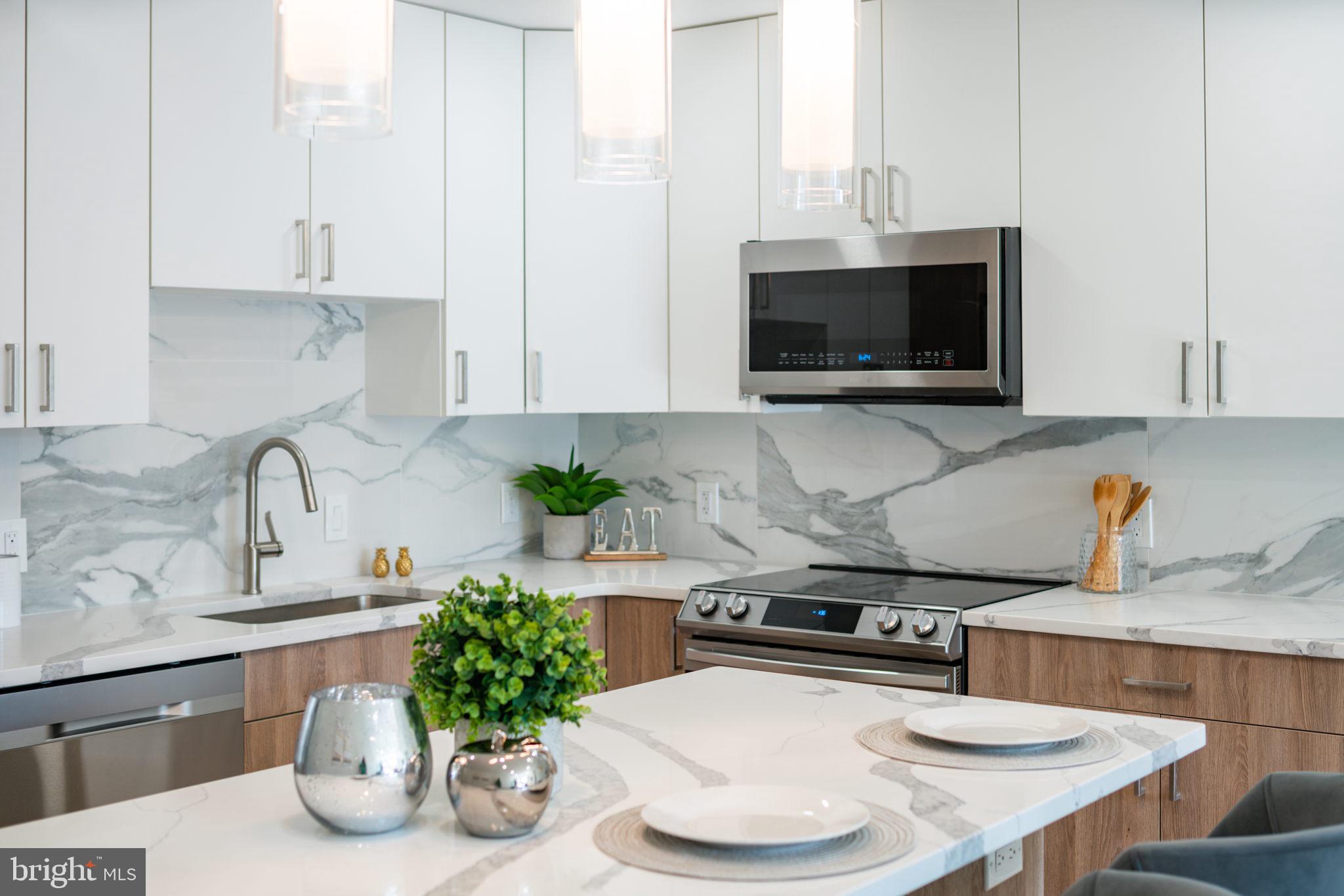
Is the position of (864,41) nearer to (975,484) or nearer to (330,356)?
(975,484)

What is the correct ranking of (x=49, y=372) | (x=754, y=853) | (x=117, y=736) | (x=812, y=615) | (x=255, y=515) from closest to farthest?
(x=754, y=853) → (x=117, y=736) → (x=49, y=372) → (x=812, y=615) → (x=255, y=515)

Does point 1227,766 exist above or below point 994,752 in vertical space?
below

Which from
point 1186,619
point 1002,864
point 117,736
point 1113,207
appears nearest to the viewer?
point 1002,864

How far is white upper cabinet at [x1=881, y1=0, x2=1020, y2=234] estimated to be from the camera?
10.8ft

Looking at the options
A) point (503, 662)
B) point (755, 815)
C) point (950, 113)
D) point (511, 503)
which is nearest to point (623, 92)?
point (503, 662)

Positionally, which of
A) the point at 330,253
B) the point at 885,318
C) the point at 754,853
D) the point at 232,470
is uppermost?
the point at 330,253

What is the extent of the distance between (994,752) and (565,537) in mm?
2457

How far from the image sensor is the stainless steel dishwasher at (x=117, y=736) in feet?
8.07

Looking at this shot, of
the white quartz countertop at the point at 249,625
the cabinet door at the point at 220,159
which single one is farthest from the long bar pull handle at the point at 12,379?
the white quartz countertop at the point at 249,625

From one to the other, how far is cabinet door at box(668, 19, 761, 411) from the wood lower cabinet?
0.61 metres

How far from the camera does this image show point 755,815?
4.90 ft

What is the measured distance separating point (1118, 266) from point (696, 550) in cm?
165

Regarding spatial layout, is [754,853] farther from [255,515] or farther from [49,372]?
[255,515]

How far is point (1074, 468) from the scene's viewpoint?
3523 mm
